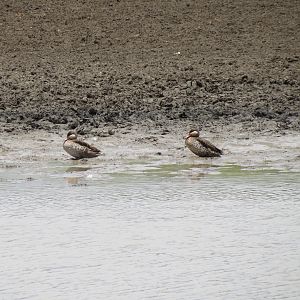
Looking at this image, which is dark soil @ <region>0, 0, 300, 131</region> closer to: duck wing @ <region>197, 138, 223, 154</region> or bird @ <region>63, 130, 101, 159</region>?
bird @ <region>63, 130, 101, 159</region>

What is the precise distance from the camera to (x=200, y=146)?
1238 cm

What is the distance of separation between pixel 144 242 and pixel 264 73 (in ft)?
26.0

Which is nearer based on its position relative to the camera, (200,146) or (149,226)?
(149,226)

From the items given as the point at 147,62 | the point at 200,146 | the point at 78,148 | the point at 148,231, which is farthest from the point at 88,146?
the point at 147,62

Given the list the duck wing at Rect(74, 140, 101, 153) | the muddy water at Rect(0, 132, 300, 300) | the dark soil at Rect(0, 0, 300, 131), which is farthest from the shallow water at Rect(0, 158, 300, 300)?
the dark soil at Rect(0, 0, 300, 131)

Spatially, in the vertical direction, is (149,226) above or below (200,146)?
below

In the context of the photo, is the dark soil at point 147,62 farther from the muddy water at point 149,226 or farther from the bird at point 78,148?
the muddy water at point 149,226

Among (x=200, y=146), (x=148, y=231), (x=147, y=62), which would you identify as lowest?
(x=148, y=231)

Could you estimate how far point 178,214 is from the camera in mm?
9633

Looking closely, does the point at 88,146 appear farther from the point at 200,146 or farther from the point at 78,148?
the point at 200,146

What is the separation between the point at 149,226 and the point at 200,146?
3.28 m

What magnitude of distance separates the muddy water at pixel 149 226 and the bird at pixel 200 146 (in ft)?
0.42

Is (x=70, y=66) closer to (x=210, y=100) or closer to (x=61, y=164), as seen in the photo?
(x=210, y=100)

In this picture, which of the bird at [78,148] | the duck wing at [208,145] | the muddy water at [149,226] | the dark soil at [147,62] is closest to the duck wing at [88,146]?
the bird at [78,148]
